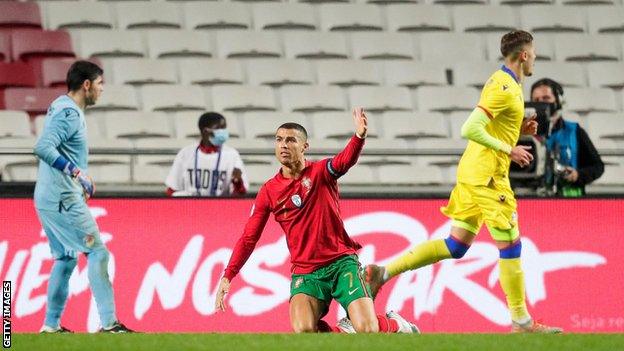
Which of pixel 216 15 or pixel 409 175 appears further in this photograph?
pixel 216 15

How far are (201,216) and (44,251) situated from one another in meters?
1.23

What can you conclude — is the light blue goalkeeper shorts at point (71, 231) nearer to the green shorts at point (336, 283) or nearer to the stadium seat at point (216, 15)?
the green shorts at point (336, 283)

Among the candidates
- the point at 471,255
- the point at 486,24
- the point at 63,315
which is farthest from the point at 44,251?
the point at 486,24

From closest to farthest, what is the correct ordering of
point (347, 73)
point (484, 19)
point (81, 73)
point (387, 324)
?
point (387, 324) → point (81, 73) → point (347, 73) → point (484, 19)

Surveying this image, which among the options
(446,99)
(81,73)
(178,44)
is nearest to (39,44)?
(178,44)

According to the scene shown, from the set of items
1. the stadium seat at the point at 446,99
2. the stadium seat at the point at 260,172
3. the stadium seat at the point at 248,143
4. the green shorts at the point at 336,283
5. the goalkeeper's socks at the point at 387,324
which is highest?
the stadium seat at the point at 446,99

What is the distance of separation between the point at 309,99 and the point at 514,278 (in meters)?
5.28

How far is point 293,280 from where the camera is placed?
929cm

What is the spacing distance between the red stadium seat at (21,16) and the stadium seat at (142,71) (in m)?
1.09

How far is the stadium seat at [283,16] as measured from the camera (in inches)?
592

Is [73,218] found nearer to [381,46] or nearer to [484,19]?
[381,46]

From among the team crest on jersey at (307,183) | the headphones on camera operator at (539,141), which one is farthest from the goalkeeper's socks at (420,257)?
the headphones on camera operator at (539,141)

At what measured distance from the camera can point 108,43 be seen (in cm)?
1451

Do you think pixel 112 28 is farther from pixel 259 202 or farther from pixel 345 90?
pixel 259 202
